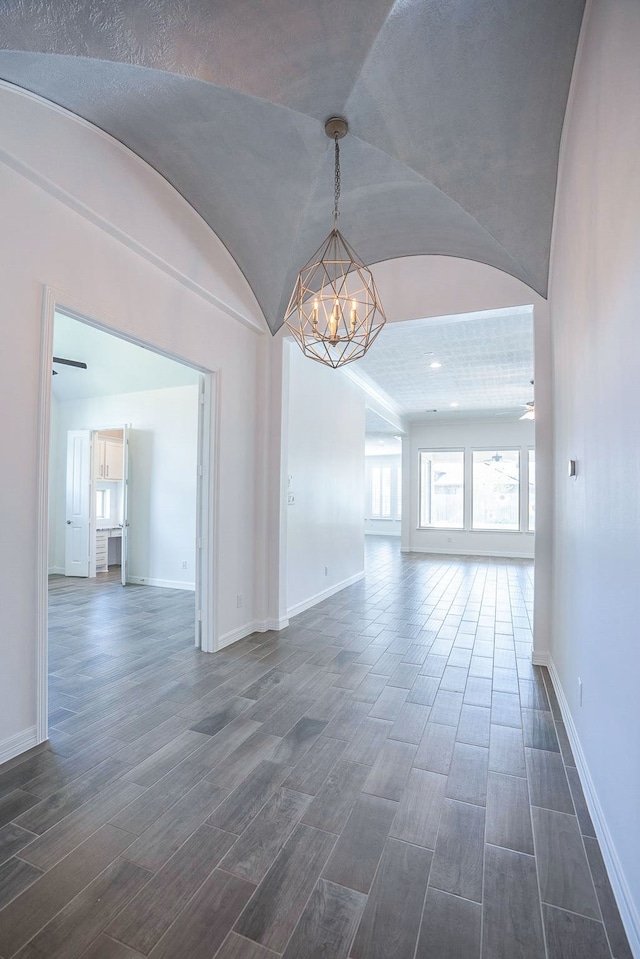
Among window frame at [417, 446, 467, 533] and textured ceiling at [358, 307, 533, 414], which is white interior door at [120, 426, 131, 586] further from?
window frame at [417, 446, 467, 533]

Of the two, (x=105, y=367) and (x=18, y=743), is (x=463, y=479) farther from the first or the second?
(x=18, y=743)

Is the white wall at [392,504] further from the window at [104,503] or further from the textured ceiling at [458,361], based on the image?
the window at [104,503]

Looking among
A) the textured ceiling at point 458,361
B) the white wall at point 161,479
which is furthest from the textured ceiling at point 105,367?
the textured ceiling at point 458,361

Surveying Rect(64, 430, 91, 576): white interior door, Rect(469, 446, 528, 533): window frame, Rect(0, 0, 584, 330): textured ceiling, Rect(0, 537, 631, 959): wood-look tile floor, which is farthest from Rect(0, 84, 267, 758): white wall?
Rect(469, 446, 528, 533): window frame

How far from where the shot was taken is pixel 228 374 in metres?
4.17

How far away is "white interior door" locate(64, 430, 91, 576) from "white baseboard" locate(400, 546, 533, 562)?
272 inches

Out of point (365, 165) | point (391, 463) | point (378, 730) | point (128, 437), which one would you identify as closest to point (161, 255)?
point (365, 165)

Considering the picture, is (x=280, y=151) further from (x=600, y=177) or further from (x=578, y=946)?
(x=578, y=946)

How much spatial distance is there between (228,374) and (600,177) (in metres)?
3.02

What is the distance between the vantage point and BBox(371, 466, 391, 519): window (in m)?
16.0

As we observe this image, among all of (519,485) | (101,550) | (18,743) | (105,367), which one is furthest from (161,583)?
(519,485)

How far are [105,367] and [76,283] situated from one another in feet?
14.4

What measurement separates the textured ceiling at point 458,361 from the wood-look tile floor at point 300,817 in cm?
308

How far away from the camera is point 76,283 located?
107 inches
